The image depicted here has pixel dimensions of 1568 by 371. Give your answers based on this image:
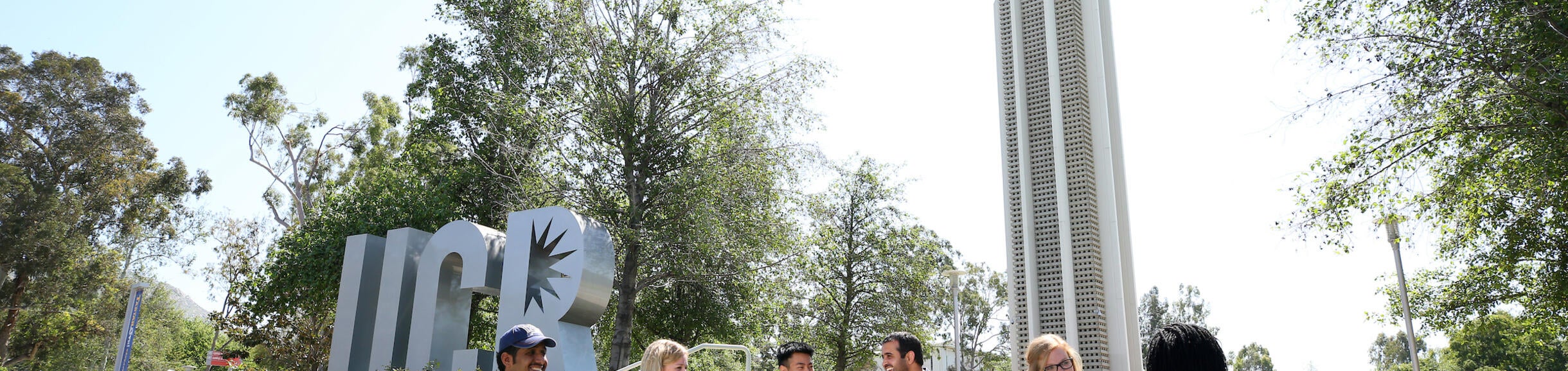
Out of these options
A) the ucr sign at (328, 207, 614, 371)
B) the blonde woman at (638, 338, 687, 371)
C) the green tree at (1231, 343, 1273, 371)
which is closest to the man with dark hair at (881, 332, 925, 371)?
the blonde woman at (638, 338, 687, 371)

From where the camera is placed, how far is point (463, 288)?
490 inches

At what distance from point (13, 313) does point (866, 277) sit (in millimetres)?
28979

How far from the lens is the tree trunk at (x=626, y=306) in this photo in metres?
17.3

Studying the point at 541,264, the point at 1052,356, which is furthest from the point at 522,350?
the point at 541,264

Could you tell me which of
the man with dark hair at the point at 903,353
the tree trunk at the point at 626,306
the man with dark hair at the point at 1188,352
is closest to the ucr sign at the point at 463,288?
the tree trunk at the point at 626,306

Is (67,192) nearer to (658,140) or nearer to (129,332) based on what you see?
(129,332)

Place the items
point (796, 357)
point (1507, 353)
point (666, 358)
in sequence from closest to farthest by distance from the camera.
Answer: point (666, 358) → point (796, 357) → point (1507, 353)

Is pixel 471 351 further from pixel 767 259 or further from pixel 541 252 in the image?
pixel 767 259

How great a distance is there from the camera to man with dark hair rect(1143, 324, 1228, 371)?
3.33 m

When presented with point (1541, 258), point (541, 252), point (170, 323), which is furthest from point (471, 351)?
point (170, 323)

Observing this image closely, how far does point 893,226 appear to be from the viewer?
29297 millimetres

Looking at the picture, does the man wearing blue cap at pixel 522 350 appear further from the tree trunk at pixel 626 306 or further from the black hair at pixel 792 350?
the tree trunk at pixel 626 306

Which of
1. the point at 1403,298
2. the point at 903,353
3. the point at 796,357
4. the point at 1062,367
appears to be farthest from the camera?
the point at 1403,298

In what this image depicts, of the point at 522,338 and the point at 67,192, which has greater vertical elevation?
the point at 67,192
